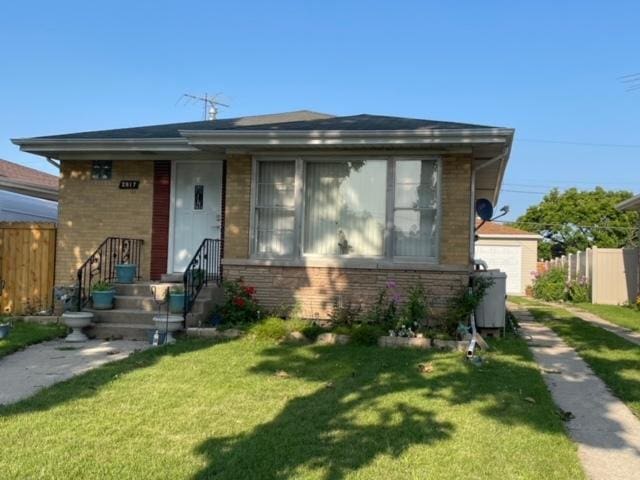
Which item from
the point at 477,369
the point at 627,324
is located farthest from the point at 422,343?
the point at 627,324

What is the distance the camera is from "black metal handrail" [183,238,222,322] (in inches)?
369

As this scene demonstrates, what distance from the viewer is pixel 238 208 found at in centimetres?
1027

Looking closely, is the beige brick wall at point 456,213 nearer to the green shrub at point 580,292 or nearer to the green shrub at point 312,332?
the green shrub at point 312,332

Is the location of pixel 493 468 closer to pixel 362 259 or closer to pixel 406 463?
pixel 406 463

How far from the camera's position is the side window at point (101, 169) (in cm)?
1159

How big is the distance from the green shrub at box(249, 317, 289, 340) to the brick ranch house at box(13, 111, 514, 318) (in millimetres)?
1076

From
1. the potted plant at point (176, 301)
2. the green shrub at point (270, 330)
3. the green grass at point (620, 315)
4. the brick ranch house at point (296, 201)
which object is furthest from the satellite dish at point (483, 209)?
the potted plant at point (176, 301)

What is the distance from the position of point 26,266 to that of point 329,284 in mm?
5797

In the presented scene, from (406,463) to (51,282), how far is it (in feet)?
30.6

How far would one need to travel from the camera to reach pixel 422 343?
28.1ft

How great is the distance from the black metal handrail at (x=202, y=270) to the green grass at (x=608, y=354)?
583cm

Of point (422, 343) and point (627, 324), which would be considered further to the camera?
point (627, 324)

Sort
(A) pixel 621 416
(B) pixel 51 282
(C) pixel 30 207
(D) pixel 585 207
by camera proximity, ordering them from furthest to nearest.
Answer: (D) pixel 585 207, (C) pixel 30 207, (B) pixel 51 282, (A) pixel 621 416

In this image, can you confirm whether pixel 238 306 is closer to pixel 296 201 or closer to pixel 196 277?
pixel 196 277
